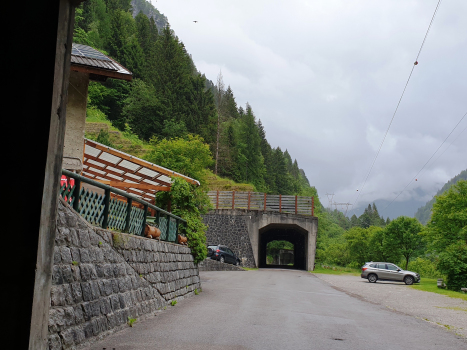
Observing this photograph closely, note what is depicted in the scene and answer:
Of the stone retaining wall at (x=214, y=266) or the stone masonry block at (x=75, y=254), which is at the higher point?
the stone masonry block at (x=75, y=254)

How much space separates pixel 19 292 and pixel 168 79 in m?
62.4

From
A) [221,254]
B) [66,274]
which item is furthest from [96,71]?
[221,254]

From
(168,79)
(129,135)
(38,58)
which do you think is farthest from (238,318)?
(168,79)

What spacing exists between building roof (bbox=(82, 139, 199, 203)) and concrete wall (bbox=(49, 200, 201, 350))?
18.9 feet

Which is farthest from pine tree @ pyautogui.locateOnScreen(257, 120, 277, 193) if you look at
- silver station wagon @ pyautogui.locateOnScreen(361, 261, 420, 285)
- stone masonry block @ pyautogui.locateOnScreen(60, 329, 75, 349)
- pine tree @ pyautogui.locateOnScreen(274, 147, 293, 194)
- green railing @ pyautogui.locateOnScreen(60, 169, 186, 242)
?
stone masonry block @ pyautogui.locateOnScreen(60, 329, 75, 349)

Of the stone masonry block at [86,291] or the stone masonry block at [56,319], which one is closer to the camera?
the stone masonry block at [56,319]

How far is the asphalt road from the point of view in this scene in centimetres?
643

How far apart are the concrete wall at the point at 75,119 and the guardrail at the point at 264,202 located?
2545 cm

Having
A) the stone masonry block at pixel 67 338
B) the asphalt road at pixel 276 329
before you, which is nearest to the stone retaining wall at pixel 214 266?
the asphalt road at pixel 276 329

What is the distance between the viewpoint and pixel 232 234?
36750mm

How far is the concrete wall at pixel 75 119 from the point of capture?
12.3 meters

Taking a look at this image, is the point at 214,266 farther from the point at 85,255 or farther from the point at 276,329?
the point at 85,255

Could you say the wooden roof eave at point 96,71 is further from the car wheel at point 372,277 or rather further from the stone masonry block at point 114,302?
the car wheel at point 372,277

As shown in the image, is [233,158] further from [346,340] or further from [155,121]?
[346,340]
